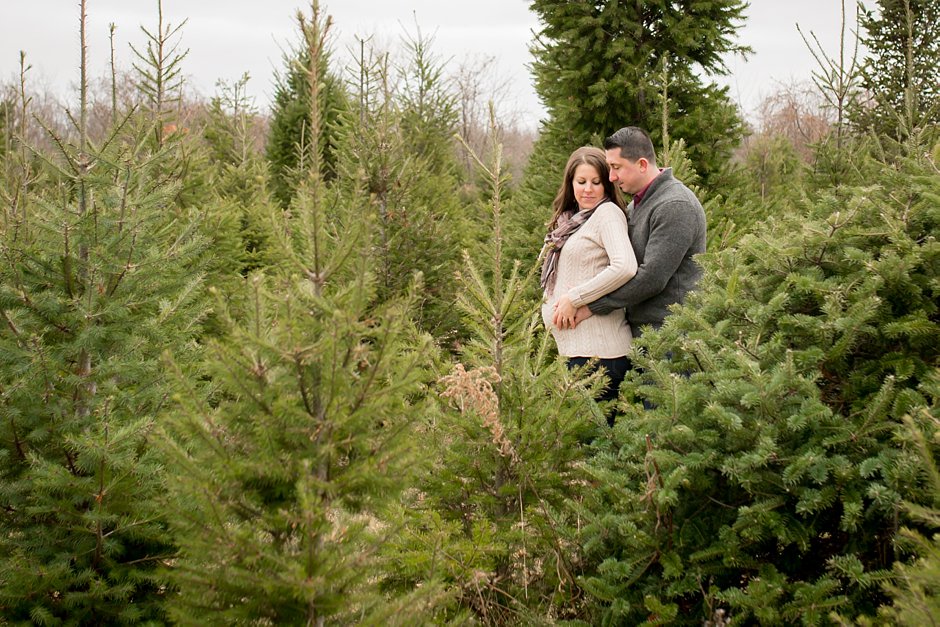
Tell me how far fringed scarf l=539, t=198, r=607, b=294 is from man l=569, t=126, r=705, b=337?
0.23 metres

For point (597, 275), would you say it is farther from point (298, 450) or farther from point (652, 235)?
point (298, 450)

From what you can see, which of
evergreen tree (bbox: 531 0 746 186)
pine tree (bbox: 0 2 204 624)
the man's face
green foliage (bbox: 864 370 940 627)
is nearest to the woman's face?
the man's face

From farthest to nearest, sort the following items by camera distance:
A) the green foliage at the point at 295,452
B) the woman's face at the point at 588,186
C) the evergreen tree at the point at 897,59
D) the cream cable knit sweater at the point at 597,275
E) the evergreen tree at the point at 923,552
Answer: the evergreen tree at the point at 897,59
the woman's face at the point at 588,186
the cream cable knit sweater at the point at 597,275
the green foliage at the point at 295,452
the evergreen tree at the point at 923,552

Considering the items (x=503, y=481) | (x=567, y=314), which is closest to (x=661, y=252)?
(x=567, y=314)

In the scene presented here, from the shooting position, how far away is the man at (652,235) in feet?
11.3

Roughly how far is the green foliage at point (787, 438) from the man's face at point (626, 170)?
123cm

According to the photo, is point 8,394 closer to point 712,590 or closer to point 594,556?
point 594,556

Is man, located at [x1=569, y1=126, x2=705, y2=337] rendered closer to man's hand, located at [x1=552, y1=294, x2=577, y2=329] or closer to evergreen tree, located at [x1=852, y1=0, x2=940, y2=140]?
man's hand, located at [x1=552, y1=294, x2=577, y2=329]

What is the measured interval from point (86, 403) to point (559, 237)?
2579 mm

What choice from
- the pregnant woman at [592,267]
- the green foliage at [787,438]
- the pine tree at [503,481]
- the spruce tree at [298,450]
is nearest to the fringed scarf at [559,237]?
the pregnant woman at [592,267]

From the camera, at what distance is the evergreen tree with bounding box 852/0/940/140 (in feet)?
28.5

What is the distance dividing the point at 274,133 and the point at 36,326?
1246cm

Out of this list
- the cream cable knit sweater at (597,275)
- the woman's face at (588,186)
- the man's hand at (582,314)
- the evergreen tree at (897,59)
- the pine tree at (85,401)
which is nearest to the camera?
the pine tree at (85,401)

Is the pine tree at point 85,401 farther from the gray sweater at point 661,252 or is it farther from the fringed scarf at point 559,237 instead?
the gray sweater at point 661,252
